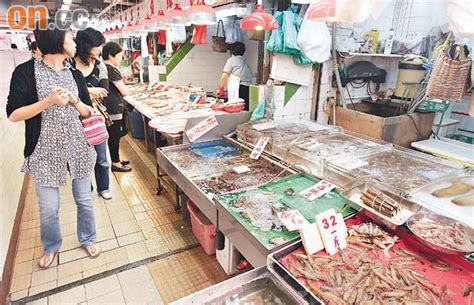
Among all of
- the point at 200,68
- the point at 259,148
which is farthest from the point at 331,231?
the point at 200,68

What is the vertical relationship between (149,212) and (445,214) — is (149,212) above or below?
below

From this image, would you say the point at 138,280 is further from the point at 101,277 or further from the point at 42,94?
the point at 42,94

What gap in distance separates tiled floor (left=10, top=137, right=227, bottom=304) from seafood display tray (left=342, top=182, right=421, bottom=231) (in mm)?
1379

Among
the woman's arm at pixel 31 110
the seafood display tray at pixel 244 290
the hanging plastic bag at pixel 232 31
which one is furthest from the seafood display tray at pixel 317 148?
the hanging plastic bag at pixel 232 31

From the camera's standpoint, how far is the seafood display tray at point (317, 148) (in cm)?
233

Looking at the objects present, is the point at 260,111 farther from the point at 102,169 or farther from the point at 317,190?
the point at 102,169

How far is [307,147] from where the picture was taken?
252 cm

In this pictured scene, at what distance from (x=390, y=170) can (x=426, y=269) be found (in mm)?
945

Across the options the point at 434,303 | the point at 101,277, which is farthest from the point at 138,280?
the point at 434,303

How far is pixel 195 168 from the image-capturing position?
2.63m

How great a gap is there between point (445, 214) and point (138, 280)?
2295 mm

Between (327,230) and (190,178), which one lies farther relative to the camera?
(190,178)

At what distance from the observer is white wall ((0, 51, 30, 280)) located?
2550mm

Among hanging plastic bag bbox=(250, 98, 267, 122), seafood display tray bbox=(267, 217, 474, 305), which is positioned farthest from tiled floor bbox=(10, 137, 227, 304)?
hanging plastic bag bbox=(250, 98, 267, 122)
